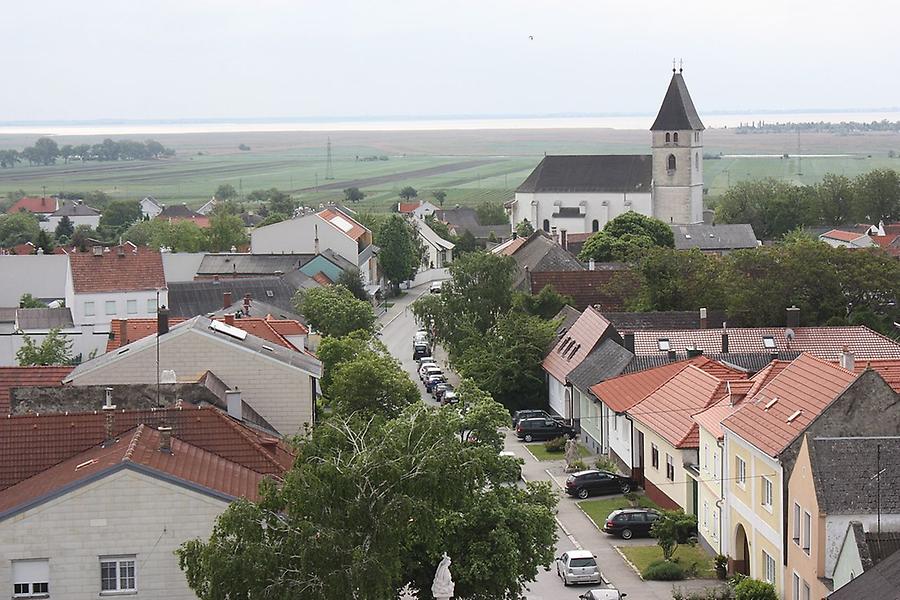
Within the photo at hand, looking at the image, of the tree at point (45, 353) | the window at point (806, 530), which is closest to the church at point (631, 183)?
the tree at point (45, 353)

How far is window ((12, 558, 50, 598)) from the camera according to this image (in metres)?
27.1

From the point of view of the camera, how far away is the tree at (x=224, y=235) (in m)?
125

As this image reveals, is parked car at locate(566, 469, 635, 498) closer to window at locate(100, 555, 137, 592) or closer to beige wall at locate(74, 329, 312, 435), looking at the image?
beige wall at locate(74, 329, 312, 435)

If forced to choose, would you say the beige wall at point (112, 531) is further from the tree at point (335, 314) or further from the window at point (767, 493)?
the tree at point (335, 314)

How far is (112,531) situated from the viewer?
2734 centimetres

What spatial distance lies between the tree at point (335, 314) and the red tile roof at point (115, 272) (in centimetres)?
1060

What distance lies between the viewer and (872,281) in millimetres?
66438

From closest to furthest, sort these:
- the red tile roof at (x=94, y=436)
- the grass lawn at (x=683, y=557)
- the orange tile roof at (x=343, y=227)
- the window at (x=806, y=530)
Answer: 1. the red tile roof at (x=94, y=436)
2. the window at (x=806, y=530)
3. the grass lawn at (x=683, y=557)
4. the orange tile roof at (x=343, y=227)

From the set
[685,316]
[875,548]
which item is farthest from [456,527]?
[685,316]

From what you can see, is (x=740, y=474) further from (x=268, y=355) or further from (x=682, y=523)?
(x=268, y=355)

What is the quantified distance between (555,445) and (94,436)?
2771 cm

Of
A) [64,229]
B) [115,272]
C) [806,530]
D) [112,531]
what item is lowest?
[806,530]

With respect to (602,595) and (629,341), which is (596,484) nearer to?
(629,341)

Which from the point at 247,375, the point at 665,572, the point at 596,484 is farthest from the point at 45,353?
the point at 665,572
